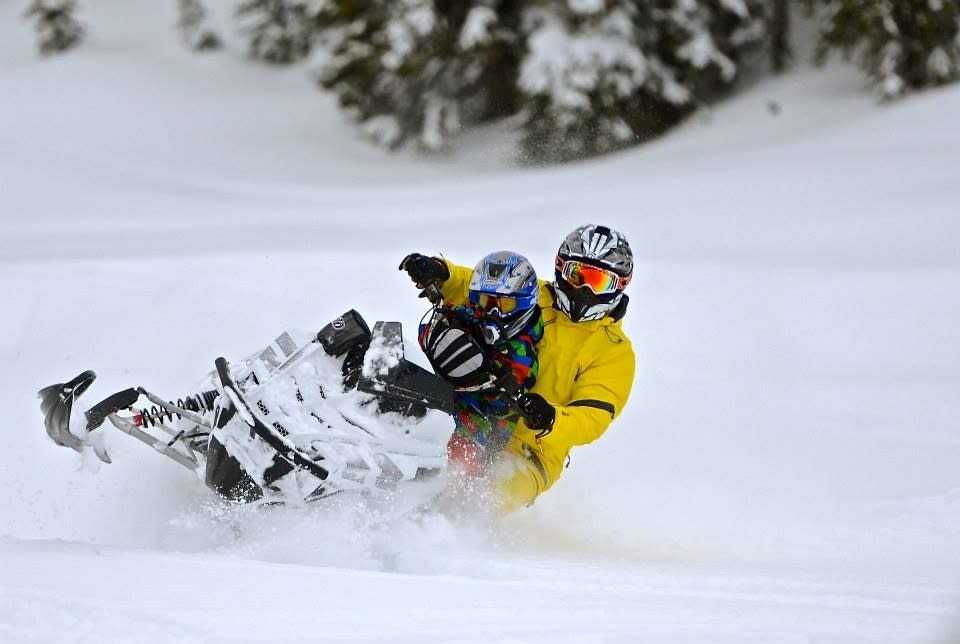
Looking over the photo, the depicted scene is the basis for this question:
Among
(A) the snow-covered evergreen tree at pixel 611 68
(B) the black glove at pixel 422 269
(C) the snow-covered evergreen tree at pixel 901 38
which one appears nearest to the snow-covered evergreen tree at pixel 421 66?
(A) the snow-covered evergreen tree at pixel 611 68

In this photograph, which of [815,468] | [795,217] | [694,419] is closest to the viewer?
[815,468]

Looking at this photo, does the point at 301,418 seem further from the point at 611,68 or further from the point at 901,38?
the point at 901,38

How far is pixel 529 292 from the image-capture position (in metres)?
4.96

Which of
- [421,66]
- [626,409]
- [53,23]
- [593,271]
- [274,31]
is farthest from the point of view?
[274,31]

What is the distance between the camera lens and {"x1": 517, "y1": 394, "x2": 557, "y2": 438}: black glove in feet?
14.3

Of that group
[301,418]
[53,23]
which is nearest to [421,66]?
[53,23]

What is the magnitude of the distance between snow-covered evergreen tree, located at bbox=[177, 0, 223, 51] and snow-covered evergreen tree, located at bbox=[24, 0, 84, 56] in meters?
2.91

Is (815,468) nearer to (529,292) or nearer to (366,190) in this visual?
(529,292)

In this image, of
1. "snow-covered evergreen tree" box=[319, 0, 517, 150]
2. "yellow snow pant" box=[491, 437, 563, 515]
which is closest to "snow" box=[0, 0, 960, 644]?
"yellow snow pant" box=[491, 437, 563, 515]

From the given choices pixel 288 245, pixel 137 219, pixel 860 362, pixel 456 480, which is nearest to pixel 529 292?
pixel 456 480

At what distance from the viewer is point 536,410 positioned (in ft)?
14.3

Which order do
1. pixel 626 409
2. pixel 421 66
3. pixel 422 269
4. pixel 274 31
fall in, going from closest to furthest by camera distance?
1. pixel 422 269
2. pixel 626 409
3. pixel 421 66
4. pixel 274 31

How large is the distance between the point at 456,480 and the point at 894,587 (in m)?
2.15

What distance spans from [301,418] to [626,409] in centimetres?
370
